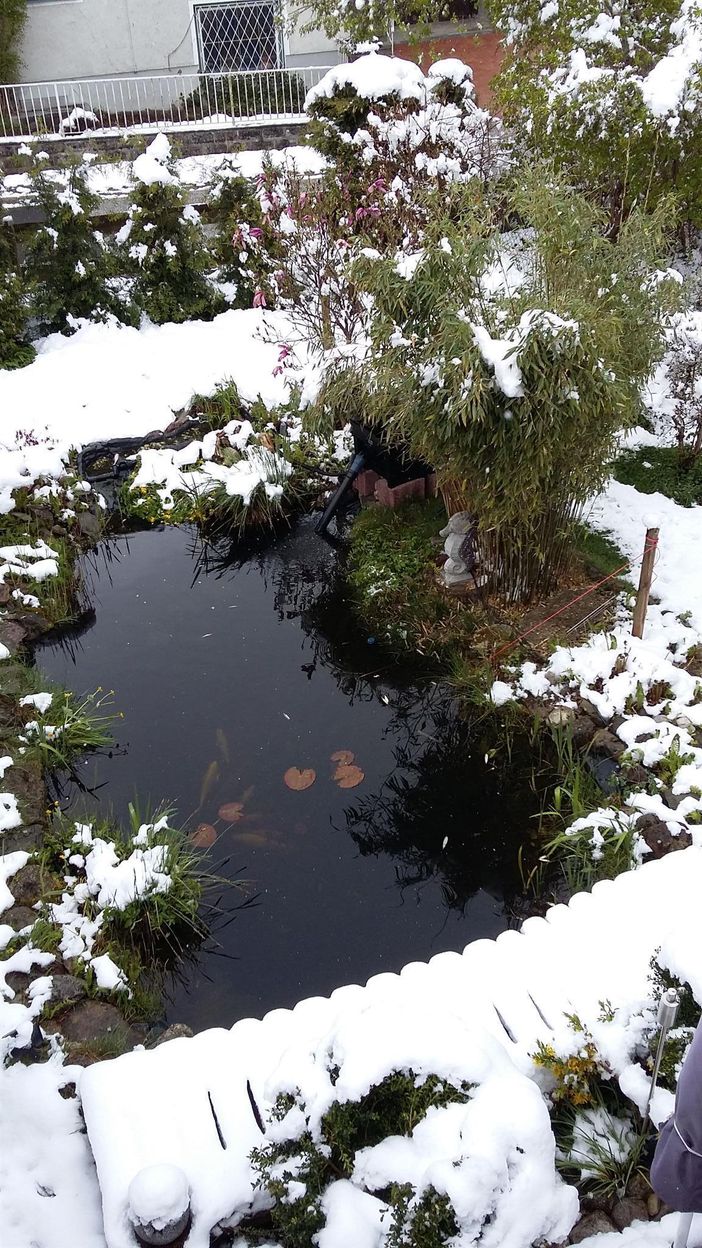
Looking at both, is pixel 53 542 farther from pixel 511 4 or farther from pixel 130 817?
pixel 511 4

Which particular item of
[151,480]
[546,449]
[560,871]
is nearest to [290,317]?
[151,480]

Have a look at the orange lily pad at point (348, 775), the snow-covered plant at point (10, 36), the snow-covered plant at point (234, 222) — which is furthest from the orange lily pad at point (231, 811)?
the snow-covered plant at point (10, 36)

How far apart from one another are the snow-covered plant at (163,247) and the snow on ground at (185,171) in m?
0.27

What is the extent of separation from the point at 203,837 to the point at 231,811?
0.18 m

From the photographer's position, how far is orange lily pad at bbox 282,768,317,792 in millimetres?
3967

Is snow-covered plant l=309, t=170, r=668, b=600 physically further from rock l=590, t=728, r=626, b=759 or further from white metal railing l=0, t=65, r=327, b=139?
white metal railing l=0, t=65, r=327, b=139

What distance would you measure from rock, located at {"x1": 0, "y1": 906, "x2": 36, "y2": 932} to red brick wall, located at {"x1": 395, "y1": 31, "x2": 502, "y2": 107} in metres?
10.3

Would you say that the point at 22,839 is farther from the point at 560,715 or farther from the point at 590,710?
the point at 590,710

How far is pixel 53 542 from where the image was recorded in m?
5.48

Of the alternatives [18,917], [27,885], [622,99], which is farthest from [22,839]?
[622,99]

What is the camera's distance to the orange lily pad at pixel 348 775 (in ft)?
13.1

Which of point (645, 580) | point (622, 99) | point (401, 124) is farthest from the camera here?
point (401, 124)

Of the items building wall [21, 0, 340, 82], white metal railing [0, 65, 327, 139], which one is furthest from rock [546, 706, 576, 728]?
building wall [21, 0, 340, 82]

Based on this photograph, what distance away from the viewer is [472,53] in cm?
1095
